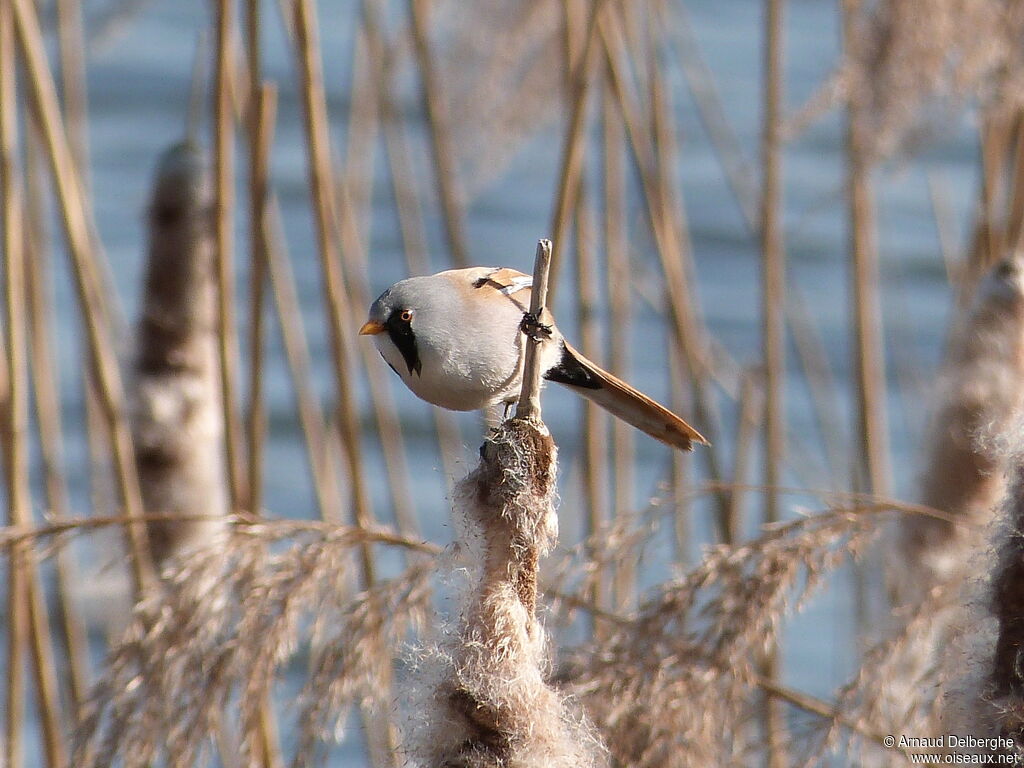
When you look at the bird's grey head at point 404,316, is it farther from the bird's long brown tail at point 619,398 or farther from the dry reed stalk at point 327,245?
the dry reed stalk at point 327,245

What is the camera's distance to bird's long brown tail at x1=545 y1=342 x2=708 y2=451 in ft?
4.48

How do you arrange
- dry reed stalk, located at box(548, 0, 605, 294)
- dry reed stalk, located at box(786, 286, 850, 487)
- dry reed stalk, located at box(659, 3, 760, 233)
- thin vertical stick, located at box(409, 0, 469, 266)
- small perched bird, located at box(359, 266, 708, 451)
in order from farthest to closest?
dry reed stalk, located at box(786, 286, 850, 487)
dry reed stalk, located at box(659, 3, 760, 233)
thin vertical stick, located at box(409, 0, 469, 266)
dry reed stalk, located at box(548, 0, 605, 294)
small perched bird, located at box(359, 266, 708, 451)

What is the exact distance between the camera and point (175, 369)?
6.85 feet

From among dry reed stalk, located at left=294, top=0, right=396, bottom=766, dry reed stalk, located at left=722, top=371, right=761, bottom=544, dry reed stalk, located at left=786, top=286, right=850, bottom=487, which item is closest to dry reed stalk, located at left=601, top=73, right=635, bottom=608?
dry reed stalk, located at left=722, top=371, right=761, bottom=544

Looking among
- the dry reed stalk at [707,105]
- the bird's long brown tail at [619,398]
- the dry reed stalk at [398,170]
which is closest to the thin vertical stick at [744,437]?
the dry reed stalk at [707,105]

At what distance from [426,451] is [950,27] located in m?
3.10

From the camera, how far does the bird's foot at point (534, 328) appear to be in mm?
1000

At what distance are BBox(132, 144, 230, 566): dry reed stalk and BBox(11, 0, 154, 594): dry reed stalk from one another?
0.61 ft

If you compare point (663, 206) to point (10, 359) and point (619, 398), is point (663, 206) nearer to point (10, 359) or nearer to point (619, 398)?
point (619, 398)

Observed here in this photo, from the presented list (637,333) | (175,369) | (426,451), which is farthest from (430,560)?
(637,333)

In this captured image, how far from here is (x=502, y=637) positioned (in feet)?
3.14

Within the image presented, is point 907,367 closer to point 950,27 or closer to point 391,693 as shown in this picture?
point 950,27

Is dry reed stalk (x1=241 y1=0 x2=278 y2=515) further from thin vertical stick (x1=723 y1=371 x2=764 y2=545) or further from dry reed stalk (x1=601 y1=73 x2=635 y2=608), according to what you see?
thin vertical stick (x1=723 y1=371 x2=764 y2=545)

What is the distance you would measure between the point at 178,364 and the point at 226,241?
47 centimetres
